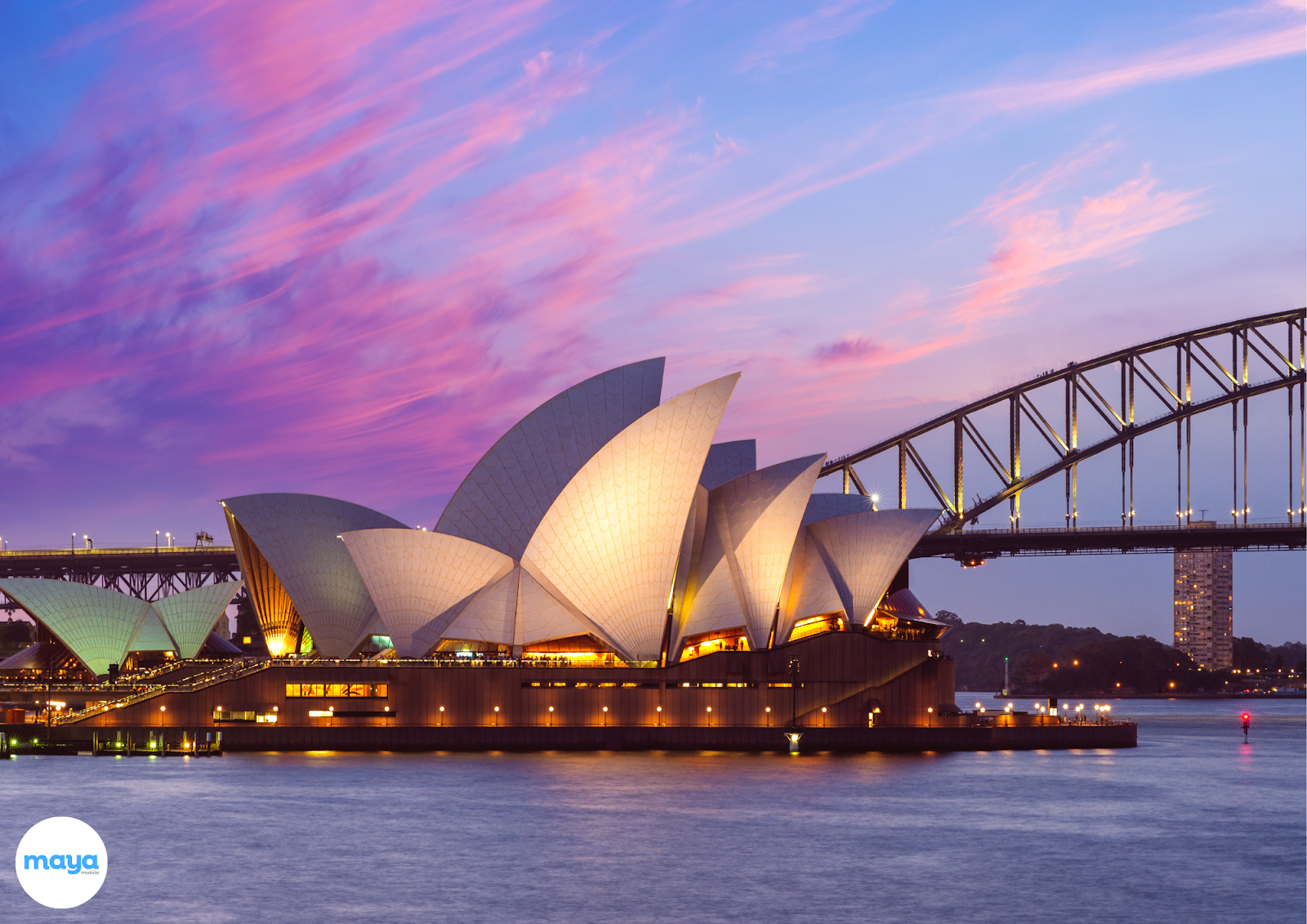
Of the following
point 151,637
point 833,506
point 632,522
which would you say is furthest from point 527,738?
point 151,637

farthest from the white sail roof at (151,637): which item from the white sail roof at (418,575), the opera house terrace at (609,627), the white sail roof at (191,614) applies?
the white sail roof at (418,575)

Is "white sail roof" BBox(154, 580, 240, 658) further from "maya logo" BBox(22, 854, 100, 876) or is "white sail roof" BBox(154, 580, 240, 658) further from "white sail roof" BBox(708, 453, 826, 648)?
"maya logo" BBox(22, 854, 100, 876)

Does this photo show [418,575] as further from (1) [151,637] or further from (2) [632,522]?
(1) [151,637]

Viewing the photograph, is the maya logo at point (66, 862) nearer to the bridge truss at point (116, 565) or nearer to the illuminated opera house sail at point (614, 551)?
the illuminated opera house sail at point (614, 551)

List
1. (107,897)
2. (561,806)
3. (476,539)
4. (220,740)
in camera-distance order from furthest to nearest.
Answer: (476,539), (220,740), (561,806), (107,897)

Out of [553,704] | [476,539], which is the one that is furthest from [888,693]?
[476,539]

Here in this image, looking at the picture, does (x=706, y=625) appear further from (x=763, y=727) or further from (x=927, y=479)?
(x=927, y=479)
